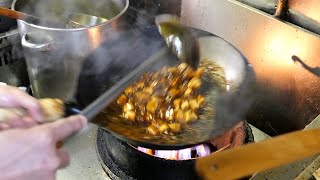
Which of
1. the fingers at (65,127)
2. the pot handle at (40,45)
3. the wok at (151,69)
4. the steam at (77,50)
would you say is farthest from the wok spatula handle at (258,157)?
the pot handle at (40,45)

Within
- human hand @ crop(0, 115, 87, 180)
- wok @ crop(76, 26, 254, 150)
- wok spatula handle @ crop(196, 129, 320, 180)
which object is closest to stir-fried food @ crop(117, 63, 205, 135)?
wok @ crop(76, 26, 254, 150)

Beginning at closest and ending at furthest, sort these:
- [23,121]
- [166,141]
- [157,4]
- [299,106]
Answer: [23,121]
[166,141]
[299,106]
[157,4]

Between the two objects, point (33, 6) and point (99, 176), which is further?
point (33, 6)

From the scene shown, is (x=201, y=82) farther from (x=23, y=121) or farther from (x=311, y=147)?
(x=23, y=121)

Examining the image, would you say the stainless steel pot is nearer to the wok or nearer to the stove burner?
the wok

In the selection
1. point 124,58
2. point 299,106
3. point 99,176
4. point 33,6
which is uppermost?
point 33,6

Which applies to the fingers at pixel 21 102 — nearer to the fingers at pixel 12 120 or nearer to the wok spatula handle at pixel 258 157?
the fingers at pixel 12 120

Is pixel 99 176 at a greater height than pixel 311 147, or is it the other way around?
pixel 311 147

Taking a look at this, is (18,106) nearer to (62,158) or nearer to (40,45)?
(62,158)

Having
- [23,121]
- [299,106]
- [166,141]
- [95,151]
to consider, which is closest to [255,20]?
[299,106]
